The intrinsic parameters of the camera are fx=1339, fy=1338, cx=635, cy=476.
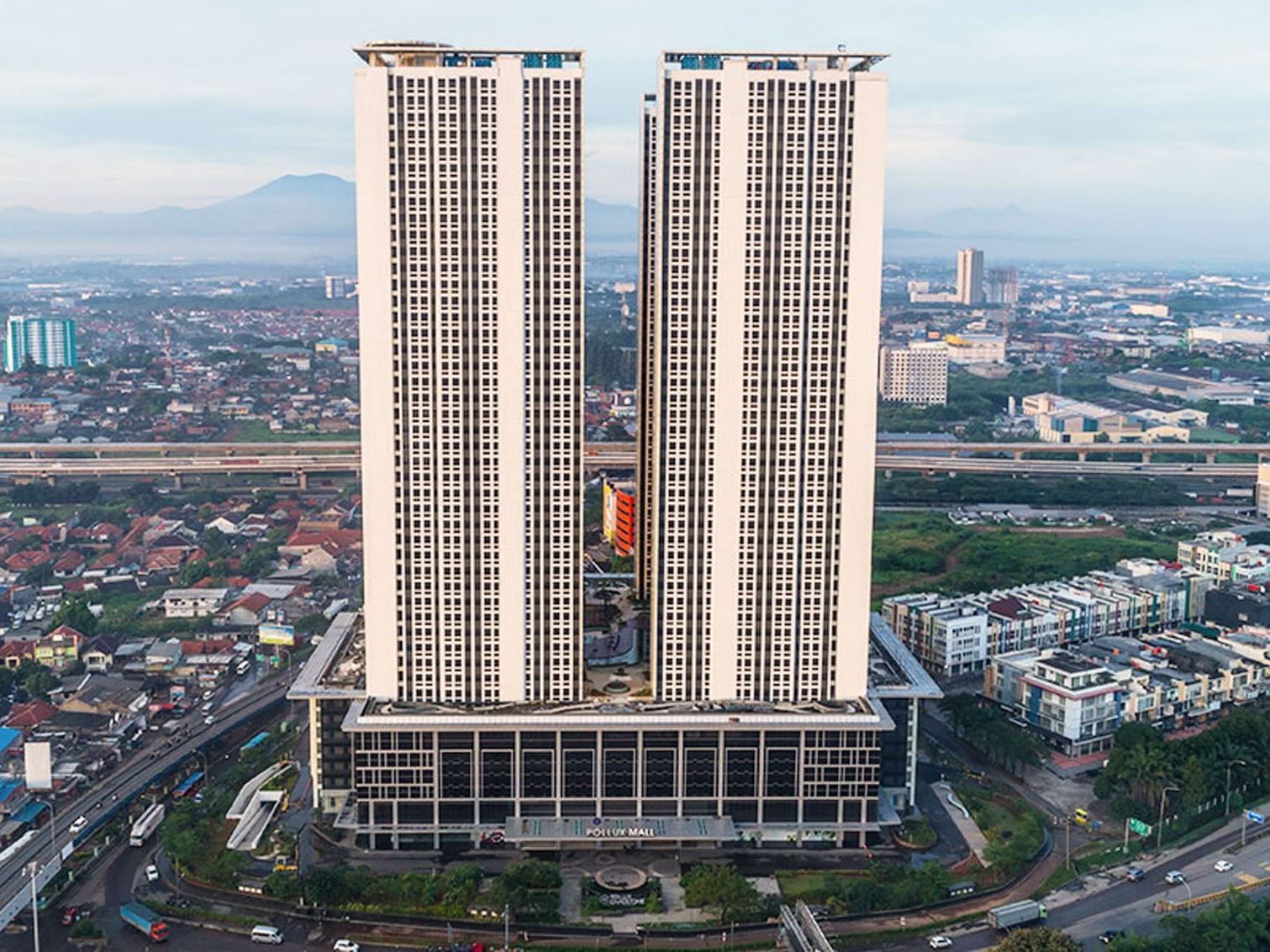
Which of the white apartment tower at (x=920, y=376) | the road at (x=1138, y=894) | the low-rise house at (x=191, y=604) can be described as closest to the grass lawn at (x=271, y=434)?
the low-rise house at (x=191, y=604)

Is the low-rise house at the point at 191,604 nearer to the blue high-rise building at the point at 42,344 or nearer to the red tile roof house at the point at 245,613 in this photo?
the red tile roof house at the point at 245,613

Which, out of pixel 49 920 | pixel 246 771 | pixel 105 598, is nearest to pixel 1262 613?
pixel 246 771

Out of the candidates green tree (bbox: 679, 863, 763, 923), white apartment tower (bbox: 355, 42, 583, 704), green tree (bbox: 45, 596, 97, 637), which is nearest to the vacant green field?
white apartment tower (bbox: 355, 42, 583, 704)

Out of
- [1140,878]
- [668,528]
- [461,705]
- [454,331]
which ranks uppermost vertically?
[454,331]

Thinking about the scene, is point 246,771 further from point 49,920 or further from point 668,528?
point 668,528

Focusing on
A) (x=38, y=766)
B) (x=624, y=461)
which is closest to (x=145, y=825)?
(x=38, y=766)

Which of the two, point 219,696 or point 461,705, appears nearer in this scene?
point 461,705

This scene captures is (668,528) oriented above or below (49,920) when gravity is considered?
above
